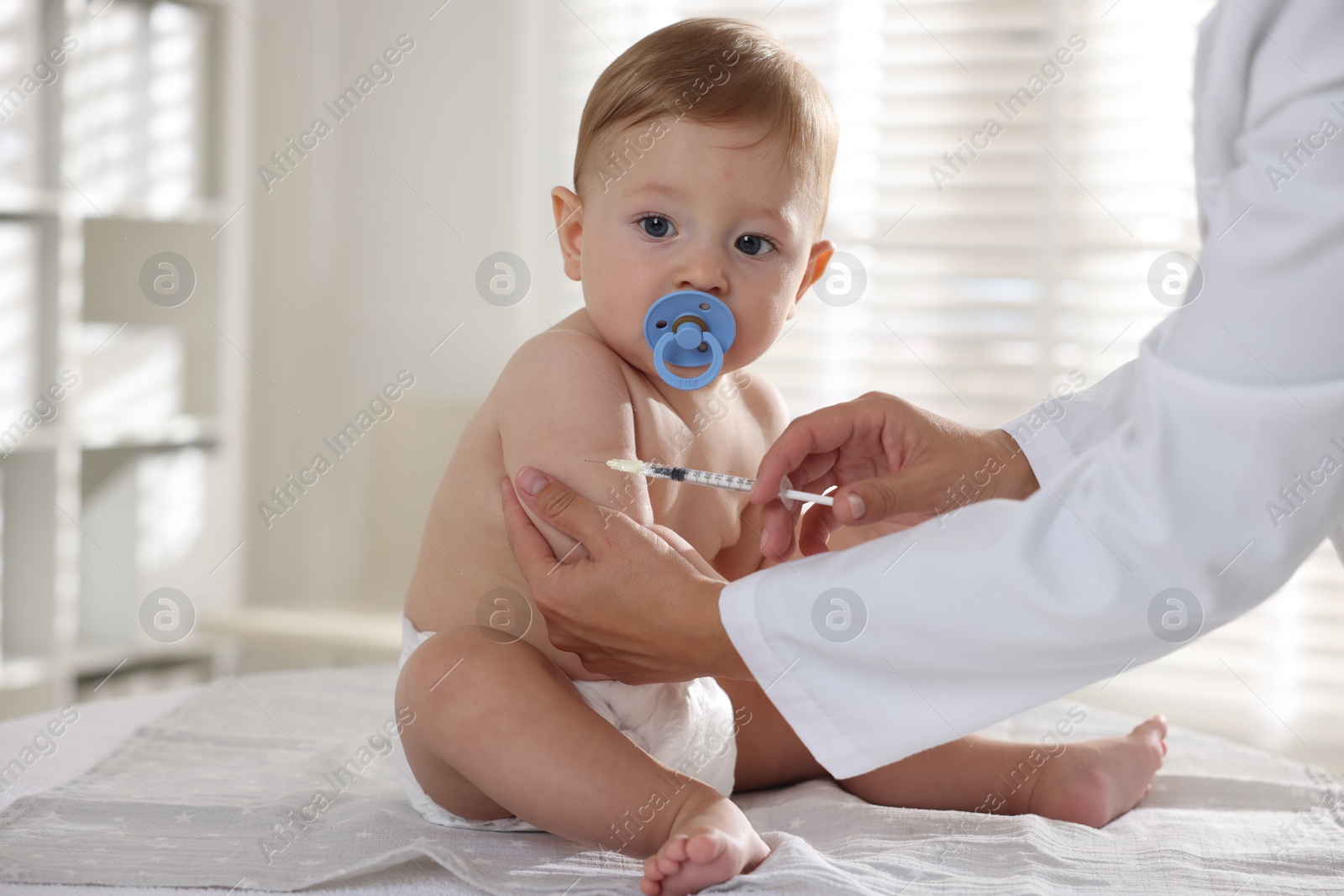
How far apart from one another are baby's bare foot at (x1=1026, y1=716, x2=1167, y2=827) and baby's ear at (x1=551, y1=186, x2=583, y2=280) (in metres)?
0.62

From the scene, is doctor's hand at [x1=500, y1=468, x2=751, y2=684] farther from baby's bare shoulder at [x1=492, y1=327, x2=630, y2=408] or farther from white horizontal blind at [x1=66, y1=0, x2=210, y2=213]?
white horizontal blind at [x1=66, y1=0, x2=210, y2=213]

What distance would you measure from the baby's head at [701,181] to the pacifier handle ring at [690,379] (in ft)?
0.07

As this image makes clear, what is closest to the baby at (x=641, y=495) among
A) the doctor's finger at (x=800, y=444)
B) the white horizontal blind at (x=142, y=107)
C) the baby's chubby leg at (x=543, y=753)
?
the baby's chubby leg at (x=543, y=753)

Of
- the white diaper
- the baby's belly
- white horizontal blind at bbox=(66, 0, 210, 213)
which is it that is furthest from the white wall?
the white diaper

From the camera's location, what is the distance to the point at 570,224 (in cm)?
110

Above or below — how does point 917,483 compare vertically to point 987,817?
above

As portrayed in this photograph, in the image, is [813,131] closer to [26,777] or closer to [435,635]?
[435,635]

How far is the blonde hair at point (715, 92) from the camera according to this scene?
99 centimetres

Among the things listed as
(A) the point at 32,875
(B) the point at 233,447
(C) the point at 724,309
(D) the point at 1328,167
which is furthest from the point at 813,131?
(B) the point at 233,447

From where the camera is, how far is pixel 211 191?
2.44 m

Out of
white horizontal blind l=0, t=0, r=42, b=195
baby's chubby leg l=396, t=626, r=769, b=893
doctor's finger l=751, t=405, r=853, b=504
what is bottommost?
baby's chubby leg l=396, t=626, r=769, b=893

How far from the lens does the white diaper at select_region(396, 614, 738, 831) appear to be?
0.96 m

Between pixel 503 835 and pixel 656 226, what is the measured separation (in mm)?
509

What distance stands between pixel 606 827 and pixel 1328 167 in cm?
63
